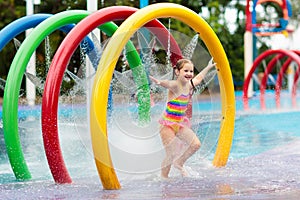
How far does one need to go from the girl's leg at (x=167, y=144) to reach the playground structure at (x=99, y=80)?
320 millimetres

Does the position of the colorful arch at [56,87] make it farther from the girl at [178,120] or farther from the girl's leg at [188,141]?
the girl's leg at [188,141]

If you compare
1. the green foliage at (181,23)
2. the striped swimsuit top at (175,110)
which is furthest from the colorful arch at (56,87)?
the green foliage at (181,23)

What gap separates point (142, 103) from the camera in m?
5.73

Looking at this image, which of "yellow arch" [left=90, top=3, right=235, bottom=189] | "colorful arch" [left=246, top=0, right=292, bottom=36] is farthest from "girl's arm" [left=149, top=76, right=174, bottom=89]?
"colorful arch" [left=246, top=0, right=292, bottom=36]

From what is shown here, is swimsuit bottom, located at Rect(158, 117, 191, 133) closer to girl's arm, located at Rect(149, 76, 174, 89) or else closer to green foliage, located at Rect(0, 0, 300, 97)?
girl's arm, located at Rect(149, 76, 174, 89)

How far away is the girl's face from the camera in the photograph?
5668 mm

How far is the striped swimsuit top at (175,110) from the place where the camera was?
222 inches

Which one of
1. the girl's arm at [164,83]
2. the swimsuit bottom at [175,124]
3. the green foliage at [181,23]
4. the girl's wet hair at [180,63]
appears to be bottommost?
the green foliage at [181,23]

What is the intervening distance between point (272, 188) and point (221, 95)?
1.70 m

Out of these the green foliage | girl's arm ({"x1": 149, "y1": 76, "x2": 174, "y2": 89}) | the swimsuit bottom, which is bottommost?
the green foliage

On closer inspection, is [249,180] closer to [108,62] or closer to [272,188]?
[272,188]

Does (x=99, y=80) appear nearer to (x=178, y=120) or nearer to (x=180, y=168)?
(x=178, y=120)

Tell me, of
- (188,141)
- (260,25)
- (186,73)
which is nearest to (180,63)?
(186,73)

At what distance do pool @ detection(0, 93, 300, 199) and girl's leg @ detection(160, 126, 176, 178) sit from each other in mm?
113
